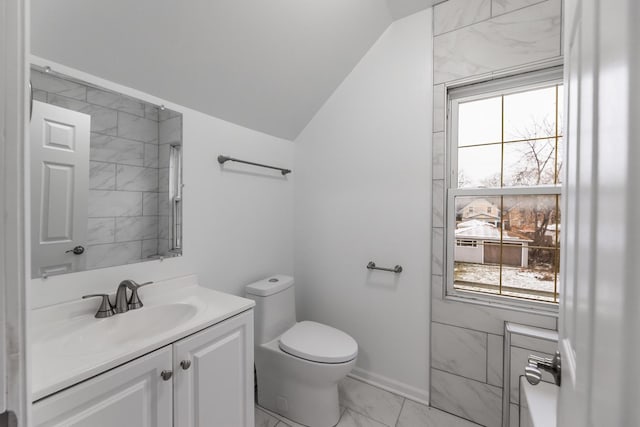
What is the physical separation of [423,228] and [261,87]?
4.54ft

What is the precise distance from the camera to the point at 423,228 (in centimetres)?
174

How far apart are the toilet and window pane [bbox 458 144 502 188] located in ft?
4.06

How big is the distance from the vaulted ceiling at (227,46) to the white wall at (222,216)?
0.31 feet

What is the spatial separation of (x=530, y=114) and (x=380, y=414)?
6.51ft

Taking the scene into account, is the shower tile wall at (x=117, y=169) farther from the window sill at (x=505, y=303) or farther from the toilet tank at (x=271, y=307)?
the window sill at (x=505, y=303)

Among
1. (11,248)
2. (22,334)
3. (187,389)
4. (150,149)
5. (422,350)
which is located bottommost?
(422,350)

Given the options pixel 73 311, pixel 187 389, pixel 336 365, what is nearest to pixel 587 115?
pixel 187 389

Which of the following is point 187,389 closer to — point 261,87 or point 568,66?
point 568,66

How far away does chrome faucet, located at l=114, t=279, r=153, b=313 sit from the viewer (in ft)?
3.84

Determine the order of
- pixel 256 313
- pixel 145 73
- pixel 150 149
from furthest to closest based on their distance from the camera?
1. pixel 256 313
2. pixel 150 149
3. pixel 145 73

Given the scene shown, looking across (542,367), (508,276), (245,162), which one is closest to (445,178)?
(508,276)

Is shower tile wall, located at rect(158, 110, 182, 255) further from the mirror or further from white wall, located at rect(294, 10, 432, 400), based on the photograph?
white wall, located at rect(294, 10, 432, 400)

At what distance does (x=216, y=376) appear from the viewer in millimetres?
1127

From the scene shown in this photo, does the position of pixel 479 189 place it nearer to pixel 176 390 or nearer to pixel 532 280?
pixel 532 280
